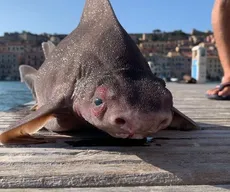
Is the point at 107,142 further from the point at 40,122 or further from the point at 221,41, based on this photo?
the point at 221,41

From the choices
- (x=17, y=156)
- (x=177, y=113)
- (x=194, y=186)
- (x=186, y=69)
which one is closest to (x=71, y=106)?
(x=17, y=156)

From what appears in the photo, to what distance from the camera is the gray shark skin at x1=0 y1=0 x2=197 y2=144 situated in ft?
6.44

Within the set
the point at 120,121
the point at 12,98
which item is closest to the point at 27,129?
the point at 120,121

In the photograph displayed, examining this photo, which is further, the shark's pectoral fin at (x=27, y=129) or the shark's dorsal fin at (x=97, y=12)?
the shark's dorsal fin at (x=97, y=12)

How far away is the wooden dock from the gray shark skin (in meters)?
0.16

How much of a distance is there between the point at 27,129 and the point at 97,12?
109 centimetres

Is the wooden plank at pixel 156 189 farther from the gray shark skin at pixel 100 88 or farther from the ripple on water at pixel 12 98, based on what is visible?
the ripple on water at pixel 12 98

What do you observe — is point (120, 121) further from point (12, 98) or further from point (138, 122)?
point (12, 98)

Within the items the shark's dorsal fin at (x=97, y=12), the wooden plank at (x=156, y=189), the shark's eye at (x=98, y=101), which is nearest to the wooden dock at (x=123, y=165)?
the wooden plank at (x=156, y=189)

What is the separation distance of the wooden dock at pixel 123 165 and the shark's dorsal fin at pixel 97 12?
2.99 feet

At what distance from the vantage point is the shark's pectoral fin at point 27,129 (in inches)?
96.2

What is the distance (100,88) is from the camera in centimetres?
222

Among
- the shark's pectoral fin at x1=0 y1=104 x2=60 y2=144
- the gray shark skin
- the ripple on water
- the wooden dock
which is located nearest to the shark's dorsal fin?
the gray shark skin

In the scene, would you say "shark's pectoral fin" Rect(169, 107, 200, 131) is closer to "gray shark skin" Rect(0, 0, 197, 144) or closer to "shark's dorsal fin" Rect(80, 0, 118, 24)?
"gray shark skin" Rect(0, 0, 197, 144)
